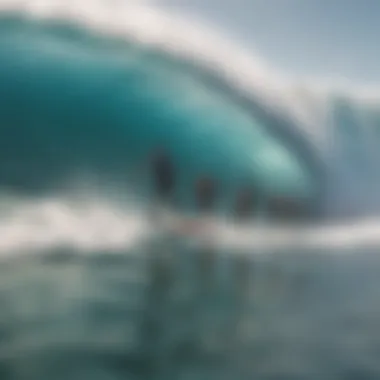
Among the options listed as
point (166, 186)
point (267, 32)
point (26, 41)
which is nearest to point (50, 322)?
point (166, 186)

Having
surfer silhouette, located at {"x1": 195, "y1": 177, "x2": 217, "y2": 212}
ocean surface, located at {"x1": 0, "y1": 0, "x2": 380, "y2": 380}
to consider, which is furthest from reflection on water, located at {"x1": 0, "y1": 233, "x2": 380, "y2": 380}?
surfer silhouette, located at {"x1": 195, "y1": 177, "x2": 217, "y2": 212}

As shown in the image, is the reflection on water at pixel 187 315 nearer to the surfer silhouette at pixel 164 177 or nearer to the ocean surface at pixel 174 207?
the ocean surface at pixel 174 207

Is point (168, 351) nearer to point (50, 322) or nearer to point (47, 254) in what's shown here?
point (50, 322)

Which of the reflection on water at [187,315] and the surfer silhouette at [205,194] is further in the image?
the surfer silhouette at [205,194]

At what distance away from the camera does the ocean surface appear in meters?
1.54

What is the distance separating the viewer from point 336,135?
1881 mm

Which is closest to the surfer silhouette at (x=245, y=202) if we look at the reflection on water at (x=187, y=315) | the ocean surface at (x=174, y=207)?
the ocean surface at (x=174, y=207)

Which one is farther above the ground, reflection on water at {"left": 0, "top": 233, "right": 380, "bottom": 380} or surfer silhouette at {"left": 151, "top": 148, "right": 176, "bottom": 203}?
surfer silhouette at {"left": 151, "top": 148, "right": 176, "bottom": 203}

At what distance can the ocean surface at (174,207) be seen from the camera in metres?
1.54

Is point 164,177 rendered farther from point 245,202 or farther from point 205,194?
point 245,202

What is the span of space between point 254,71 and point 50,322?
0.94m

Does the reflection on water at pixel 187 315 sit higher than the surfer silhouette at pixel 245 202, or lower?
lower

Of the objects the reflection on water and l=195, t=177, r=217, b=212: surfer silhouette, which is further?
l=195, t=177, r=217, b=212: surfer silhouette

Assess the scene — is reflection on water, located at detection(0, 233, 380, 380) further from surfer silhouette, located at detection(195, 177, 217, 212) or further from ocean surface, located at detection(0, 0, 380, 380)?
surfer silhouette, located at detection(195, 177, 217, 212)
